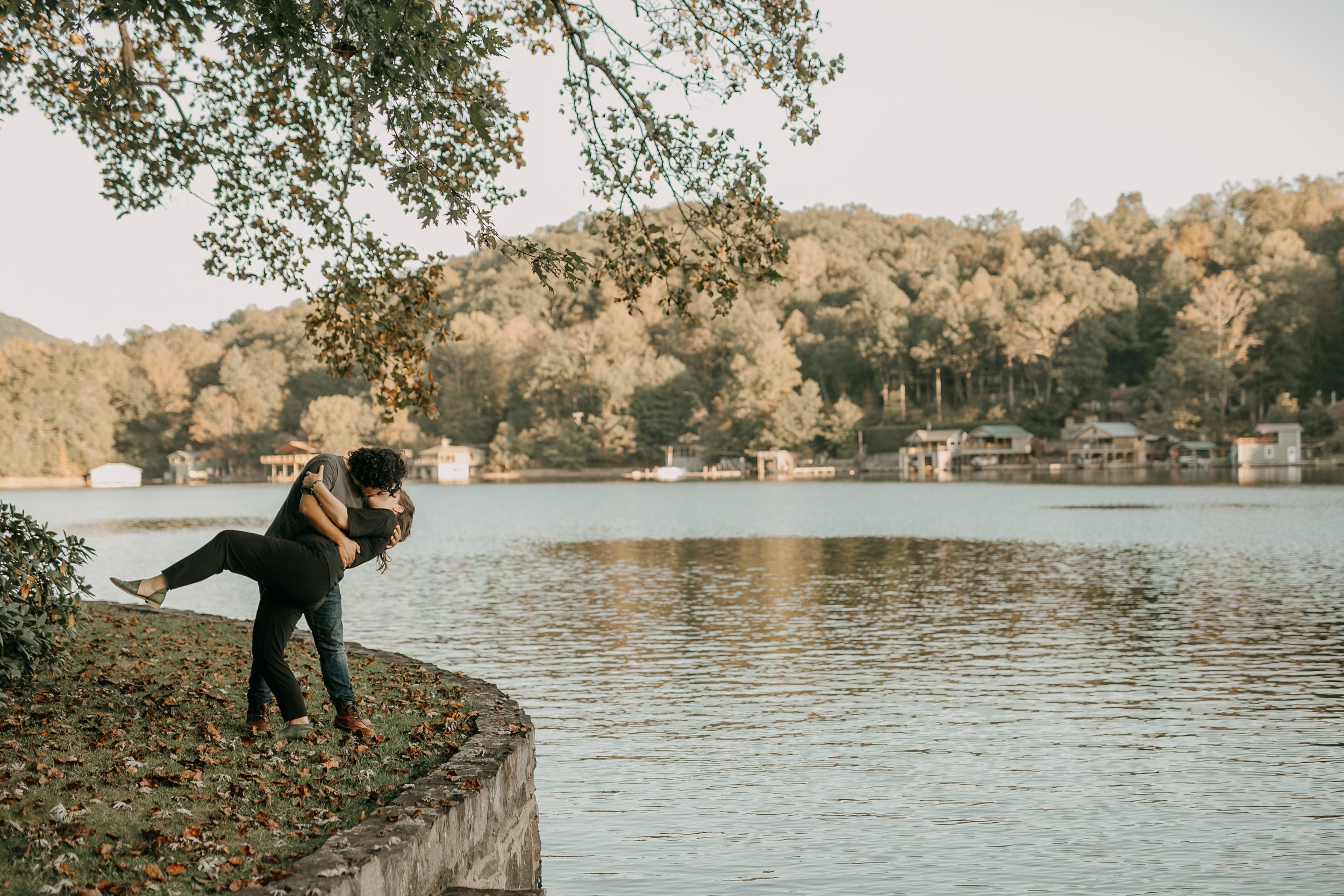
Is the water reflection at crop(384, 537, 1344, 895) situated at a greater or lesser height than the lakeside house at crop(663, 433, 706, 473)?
lesser

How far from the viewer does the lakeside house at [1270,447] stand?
91688 millimetres

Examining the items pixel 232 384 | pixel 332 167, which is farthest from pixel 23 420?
pixel 332 167

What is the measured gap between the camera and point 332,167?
10.5 metres

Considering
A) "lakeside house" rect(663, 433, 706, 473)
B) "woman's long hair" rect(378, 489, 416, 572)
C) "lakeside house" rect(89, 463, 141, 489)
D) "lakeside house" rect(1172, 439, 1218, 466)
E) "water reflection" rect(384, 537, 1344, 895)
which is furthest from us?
"lakeside house" rect(89, 463, 141, 489)

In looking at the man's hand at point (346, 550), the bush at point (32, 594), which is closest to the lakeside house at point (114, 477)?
the bush at point (32, 594)

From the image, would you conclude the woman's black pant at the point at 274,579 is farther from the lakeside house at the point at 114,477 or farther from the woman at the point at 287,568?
the lakeside house at the point at 114,477

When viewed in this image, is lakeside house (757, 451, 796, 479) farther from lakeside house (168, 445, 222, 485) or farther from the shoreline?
the shoreline

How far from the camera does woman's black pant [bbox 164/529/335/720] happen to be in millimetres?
5945

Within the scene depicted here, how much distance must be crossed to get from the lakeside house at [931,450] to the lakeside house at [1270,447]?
24799mm

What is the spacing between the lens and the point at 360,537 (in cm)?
654

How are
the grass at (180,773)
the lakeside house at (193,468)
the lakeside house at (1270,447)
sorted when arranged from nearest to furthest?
the grass at (180,773) → the lakeside house at (1270,447) → the lakeside house at (193,468)

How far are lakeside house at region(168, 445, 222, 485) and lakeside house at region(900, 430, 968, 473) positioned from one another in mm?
84411

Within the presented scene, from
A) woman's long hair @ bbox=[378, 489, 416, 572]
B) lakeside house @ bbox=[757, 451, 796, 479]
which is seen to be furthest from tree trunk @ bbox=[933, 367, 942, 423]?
woman's long hair @ bbox=[378, 489, 416, 572]

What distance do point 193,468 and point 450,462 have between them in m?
35.8
